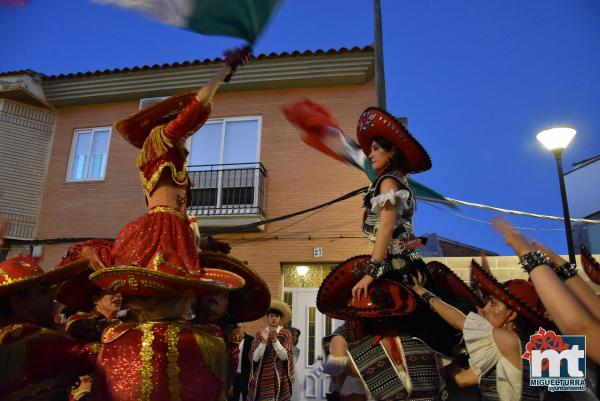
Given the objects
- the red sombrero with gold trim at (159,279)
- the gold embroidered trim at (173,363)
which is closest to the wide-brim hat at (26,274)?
the red sombrero with gold trim at (159,279)

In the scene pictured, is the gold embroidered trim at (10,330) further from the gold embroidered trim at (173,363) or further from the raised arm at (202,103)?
the raised arm at (202,103)

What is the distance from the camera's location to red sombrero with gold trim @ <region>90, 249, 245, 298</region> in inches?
94.3

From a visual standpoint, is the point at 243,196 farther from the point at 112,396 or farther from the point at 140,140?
the point at 112,396

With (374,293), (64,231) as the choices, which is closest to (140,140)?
(374,293)

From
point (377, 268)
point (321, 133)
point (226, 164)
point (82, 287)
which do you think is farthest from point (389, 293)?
point (226, 164)

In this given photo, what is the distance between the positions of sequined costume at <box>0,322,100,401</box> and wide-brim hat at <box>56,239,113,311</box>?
47 cm

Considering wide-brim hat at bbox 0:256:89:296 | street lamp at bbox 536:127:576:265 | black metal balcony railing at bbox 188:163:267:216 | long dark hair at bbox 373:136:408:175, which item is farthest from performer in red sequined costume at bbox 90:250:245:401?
black metal balcony railing at bbox 188:163:267:216

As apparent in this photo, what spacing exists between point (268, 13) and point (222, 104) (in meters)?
11.5

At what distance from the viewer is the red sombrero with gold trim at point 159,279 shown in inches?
94.3

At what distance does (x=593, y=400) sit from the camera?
267 cm

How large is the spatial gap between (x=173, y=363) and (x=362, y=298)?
3.92 feet

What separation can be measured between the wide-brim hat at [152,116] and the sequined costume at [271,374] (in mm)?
5277

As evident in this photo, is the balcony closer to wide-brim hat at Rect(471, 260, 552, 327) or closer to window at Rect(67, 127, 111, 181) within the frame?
window at Rect(67, 127, 111, 181)

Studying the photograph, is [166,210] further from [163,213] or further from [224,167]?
[224,167]
